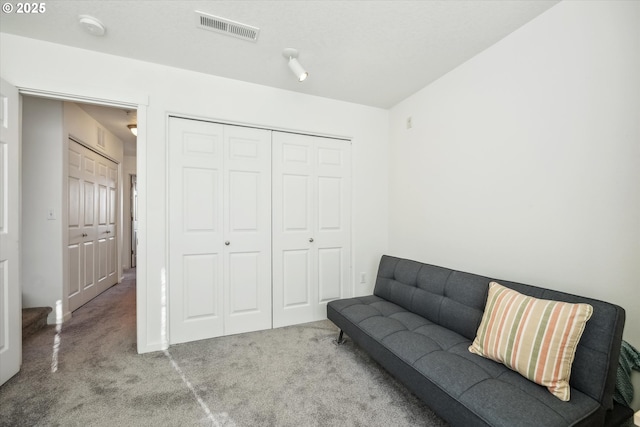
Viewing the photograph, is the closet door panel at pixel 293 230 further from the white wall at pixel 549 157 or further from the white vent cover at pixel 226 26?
the white wall at pixel 549 157

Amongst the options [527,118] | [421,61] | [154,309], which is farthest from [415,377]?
[421,61]

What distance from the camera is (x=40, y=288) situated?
2.89 meters

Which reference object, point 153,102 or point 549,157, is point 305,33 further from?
point 549,157

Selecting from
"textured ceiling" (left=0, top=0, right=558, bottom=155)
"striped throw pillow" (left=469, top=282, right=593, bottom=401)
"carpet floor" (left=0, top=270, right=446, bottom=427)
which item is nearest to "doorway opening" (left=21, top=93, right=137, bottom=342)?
"textured ceiling" (left=0, top=0, right=558, bottom=155)

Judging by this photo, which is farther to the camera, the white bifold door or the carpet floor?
the white bifold door

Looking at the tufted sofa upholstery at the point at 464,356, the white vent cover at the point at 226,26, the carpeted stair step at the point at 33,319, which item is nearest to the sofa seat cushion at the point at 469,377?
the tufted sofa upholstery at the point at 464,356

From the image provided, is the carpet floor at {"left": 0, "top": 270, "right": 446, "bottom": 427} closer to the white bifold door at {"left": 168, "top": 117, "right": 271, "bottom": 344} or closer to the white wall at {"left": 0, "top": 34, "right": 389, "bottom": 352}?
the white bifold door at {"left": 168, "top": 117, "right": 271, "bottom": 344}

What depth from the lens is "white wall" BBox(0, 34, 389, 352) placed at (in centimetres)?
202

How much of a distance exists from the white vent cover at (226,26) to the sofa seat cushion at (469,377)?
2238 mm

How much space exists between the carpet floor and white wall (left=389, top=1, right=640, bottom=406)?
1.19 m

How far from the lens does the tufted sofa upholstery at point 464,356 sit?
112 cm

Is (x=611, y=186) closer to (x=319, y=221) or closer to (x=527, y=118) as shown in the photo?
(x=527, y=118)

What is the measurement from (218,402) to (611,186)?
8.38 feet

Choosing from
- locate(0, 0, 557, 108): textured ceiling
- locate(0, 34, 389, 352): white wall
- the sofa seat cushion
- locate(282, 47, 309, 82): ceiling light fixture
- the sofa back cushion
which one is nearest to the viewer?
the sofa seat cushion
